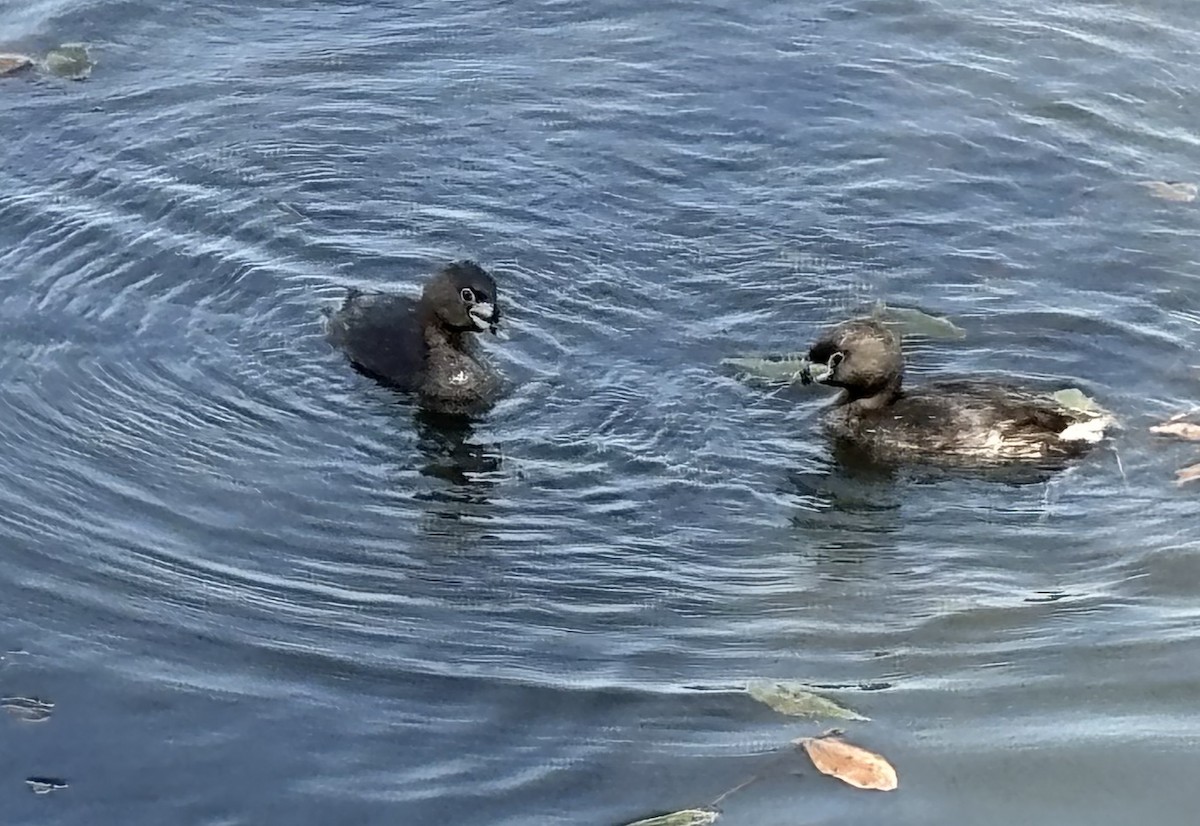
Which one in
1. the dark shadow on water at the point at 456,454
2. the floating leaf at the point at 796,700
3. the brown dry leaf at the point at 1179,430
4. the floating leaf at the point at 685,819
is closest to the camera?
the floating leaf at the point at 685,819

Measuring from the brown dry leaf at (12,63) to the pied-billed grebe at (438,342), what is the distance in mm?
4901

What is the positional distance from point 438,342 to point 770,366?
1.94 meters

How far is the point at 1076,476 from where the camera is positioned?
361 inches

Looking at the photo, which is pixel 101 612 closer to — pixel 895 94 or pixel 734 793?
pixel 734 793

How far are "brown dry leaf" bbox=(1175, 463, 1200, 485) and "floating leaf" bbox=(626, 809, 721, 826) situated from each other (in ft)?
12.1

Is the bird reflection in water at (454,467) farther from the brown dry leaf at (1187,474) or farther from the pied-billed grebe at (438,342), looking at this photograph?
the brown dry leaf at (1187,474)

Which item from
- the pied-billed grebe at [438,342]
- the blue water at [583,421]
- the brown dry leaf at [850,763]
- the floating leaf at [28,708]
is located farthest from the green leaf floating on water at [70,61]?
the brown dry leaf at [850,763]

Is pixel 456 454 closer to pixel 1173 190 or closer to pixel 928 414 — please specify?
pixel 928 414

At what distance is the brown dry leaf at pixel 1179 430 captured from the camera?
30.3ft

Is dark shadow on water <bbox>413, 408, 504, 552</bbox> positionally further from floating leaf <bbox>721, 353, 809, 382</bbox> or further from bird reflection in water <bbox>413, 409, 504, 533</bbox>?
floating leaf <bbox>721, 353, 809, 382</bbox>

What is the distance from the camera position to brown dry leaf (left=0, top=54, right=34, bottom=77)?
13656 mm

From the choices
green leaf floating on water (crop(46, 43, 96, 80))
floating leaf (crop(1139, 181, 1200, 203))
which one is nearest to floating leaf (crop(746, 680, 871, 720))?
floating leaf (crop(1139, 181, 1200, 203))

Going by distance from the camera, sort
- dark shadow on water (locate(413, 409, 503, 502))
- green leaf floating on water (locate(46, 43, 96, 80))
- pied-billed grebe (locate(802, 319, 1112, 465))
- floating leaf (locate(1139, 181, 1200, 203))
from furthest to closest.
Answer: green leaf floating on water (locate(46, 43, 96, 80)) < floating leaf (locate(1139, 181, 1200, 203)) < pied-billed grebe (locate(802, 319, 1112, 465)) < dark shadow on water (locate(413, 409, 503, 502))

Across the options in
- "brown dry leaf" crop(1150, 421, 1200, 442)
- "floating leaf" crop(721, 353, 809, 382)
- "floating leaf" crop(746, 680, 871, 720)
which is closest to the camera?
"floating leaf" crop(746, 680, 871, 720)
